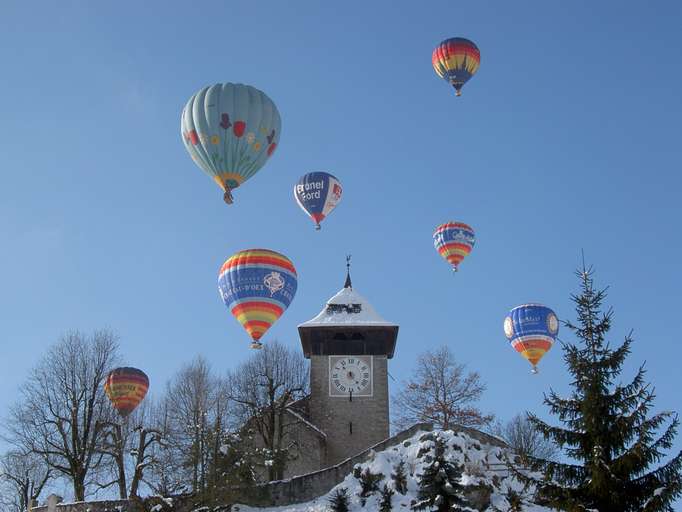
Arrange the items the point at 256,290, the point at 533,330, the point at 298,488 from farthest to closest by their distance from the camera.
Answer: the point at 533,330 < the point at 298,488 < the point at 256,290

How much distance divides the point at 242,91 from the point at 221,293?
7390 millimetres

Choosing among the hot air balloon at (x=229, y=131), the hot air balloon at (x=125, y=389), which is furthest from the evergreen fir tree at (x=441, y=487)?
the hot air balloon at (x=125, y=389)

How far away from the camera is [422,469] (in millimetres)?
32000

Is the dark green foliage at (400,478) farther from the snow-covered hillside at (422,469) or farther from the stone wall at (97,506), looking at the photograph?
the stone wall at (97,506)

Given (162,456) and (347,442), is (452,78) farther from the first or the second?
(162,456)

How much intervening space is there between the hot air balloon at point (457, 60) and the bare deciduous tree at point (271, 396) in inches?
616

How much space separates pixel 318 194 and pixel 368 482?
13213 millimetres

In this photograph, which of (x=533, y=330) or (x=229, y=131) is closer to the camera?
(x=229, y=131)

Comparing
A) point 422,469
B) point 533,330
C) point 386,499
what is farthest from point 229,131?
point 533,330

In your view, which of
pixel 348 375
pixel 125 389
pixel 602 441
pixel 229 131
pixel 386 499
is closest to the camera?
pixel 602 441

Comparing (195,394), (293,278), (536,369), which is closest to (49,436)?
(195,394)

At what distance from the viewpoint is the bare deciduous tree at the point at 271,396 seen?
1591 inches

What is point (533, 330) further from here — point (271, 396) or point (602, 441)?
point (602, 441)

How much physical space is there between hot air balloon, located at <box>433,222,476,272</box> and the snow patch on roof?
4295 mm
